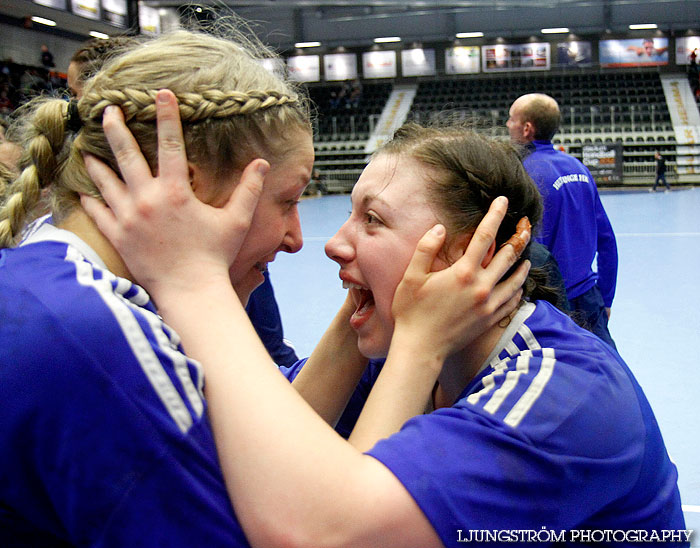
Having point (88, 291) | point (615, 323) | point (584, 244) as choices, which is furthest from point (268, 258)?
point (615, 323)

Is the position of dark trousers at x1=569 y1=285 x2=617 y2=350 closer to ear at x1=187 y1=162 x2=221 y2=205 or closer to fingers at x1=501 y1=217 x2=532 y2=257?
fingers at x1=501 y1=217 x2=532 y2=257

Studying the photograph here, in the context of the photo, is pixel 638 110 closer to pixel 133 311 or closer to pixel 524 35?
pixel 524 35

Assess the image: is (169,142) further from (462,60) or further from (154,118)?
(462,60)

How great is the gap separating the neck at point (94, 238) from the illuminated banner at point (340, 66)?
94.8 ft

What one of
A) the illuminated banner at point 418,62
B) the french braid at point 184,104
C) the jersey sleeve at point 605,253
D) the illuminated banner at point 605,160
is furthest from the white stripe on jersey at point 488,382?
the illuminated banner at point 418,62

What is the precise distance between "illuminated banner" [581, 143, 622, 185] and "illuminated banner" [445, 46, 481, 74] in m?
8.52

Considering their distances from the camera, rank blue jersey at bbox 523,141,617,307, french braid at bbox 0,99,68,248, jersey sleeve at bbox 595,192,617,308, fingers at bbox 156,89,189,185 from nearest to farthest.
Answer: fingers at bbox 156,89,189,185 < french braid at bbox 0,99,68,248 < blue jersey at bbox 523,141,617,307 < jersey sleeve at bbox 595,192,617,308

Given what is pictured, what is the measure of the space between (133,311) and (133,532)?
0.93ft

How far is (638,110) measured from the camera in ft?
81.3

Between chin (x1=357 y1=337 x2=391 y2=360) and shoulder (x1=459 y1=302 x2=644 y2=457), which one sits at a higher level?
shoulder (x1=459 y1=302 x2=644 y2=457)

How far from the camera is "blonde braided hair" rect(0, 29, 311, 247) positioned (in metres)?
1.10

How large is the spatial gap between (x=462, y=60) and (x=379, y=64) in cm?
352

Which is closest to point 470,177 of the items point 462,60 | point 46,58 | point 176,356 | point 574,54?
point 176,356

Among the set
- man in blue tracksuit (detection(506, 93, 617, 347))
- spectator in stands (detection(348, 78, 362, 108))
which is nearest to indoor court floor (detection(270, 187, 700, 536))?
man in blue tracksuit (detection(506, 93, 617, 347))
